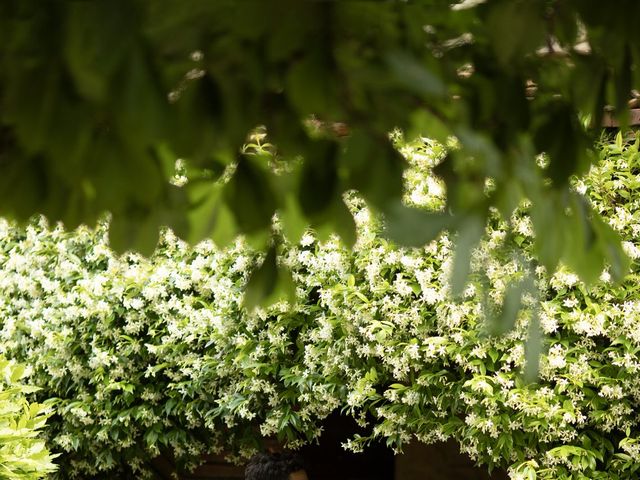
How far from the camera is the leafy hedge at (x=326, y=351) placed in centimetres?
476

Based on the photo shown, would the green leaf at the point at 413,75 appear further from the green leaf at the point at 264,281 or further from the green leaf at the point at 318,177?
the green leaf at the point at 264,281

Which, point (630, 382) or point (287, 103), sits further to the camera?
point (630, 382)

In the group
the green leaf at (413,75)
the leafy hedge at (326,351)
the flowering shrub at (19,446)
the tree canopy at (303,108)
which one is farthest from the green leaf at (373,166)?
the flowering shrub at (19,446)

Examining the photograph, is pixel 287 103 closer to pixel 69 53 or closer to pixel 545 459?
pixel 69 53

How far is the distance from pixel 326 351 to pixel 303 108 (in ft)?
14.9

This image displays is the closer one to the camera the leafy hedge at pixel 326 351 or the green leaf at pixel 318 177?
the green leaf at pixel 318 177

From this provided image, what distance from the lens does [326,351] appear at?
5.39 metres

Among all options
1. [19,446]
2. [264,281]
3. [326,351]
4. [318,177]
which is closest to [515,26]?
[318,177]

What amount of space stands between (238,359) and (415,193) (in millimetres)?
1352

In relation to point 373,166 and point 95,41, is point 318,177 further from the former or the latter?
point 95,41

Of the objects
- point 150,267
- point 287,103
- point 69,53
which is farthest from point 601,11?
point 150,267

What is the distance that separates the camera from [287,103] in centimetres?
98

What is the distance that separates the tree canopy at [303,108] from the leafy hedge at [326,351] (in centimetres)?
269

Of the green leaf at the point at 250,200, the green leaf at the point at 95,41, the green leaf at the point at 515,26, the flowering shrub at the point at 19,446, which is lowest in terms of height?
the flowering shrub at the point at 19,446
